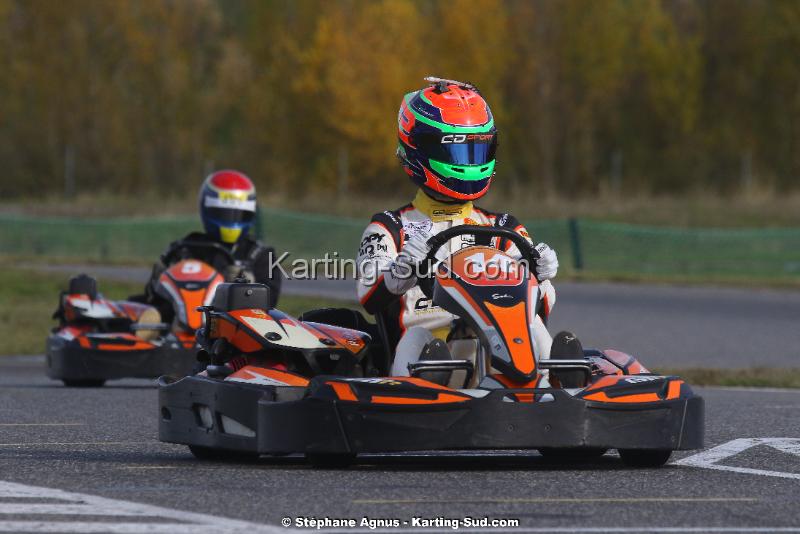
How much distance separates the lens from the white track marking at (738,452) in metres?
7.33

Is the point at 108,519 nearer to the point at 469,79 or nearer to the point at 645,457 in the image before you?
the point at 645,457

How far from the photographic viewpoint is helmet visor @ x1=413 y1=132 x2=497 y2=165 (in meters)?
8.44

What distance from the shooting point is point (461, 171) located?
8.43 meters

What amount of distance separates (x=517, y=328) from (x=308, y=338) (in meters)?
1.23

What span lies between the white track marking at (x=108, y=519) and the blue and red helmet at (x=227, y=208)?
354 inches

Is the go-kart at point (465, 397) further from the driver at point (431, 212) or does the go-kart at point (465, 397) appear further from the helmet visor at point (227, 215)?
the helmet visor at point (227, 215)

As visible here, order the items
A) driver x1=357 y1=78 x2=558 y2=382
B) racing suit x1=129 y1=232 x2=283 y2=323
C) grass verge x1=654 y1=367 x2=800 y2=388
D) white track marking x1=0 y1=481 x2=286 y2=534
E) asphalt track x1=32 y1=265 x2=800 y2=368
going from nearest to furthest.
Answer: white track marking x1=0 y1=481 x2=286 y2=534
driver x1=357 y1=78 x2=558 y2=382
grass verge x1=654 y1=367 x2=800 y2=388
racing suit x1=129 y1=232 x2=283 y2=323
asphalt track x1=32 y1=265 x2=800 y2=368

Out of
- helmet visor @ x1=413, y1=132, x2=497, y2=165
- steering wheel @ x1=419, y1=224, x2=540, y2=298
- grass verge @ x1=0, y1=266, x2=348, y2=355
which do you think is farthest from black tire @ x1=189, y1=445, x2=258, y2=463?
grass verge @ x1=0, y1=266, x2=348, y2=355

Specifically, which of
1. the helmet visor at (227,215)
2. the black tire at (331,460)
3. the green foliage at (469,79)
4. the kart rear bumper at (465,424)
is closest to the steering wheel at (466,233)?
the kart rear bumper at (465,424)

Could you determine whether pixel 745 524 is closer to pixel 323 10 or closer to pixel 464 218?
pixel 464 218

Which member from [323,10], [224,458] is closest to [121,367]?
[224,458]

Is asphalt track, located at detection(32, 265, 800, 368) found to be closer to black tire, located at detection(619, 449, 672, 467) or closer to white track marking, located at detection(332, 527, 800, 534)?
black tire, located at detection(619, 449, 672, 467)

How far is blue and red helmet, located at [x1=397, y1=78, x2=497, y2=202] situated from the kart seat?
925 millimetres

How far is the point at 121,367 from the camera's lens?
14172mm
